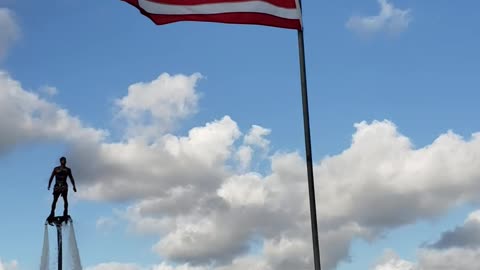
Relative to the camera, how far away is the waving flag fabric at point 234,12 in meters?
21.2

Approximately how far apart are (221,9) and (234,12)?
39cm

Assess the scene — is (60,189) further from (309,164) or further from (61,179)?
(309,164)

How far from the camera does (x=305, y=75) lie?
20812mm

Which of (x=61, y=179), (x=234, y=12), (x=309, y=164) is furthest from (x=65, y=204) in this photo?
(x=309, y=164)

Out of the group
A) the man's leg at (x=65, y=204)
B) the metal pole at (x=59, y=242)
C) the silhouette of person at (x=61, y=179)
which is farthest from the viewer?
the metal pole at (x=59, y=242)

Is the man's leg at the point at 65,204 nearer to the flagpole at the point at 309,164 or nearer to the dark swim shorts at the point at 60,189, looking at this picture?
the dark swim shorts at the point at 60,189

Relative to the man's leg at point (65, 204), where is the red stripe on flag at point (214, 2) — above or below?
below

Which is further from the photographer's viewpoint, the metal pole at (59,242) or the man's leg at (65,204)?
the metal pole at (59,242)

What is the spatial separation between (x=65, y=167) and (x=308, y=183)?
1012 inches

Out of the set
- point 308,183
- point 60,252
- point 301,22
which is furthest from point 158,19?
point 60,252

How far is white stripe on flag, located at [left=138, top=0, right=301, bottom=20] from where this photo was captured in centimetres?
2122

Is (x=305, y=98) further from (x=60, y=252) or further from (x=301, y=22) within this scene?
(x=60, y=252)

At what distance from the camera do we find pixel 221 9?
21.4m

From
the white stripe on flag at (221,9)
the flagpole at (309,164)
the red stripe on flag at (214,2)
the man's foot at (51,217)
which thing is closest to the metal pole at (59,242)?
→ the man's foot at (51,217)
